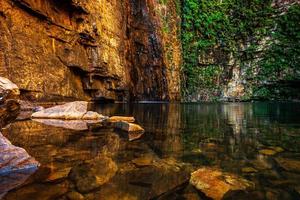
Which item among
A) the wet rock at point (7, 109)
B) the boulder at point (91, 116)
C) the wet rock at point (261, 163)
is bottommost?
the wet rock at point (261, 163)

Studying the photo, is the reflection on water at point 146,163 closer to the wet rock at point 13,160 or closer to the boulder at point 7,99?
the wet rock at point 13,160

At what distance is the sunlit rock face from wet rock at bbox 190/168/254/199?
11.8 m

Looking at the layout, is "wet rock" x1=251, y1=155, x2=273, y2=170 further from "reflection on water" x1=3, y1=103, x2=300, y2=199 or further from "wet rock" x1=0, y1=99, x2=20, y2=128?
"wet rock" x1=0, y1=99, x2=20, y2=128

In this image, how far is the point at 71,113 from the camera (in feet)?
27.5

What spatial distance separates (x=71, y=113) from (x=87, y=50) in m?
10.7

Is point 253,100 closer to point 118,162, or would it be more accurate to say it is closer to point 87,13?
point 87,13

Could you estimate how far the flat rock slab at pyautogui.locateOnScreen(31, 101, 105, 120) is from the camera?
324 inches

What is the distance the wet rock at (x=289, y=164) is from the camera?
299 cm

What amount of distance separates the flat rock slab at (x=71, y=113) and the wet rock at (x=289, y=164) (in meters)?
5.60

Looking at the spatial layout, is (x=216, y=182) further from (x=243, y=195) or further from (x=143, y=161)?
(x=143, y=161)

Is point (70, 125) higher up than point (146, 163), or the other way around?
point (70, 125)

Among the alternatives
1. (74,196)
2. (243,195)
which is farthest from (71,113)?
(243,195)

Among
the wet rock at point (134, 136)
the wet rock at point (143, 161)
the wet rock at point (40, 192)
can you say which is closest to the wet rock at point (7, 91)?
the wet rock at point (134, 136)

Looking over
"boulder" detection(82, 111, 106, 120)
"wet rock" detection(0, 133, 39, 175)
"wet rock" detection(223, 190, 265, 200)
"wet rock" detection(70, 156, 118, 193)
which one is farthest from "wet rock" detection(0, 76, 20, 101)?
"boulder" detection(82, 111, 106, 120)
